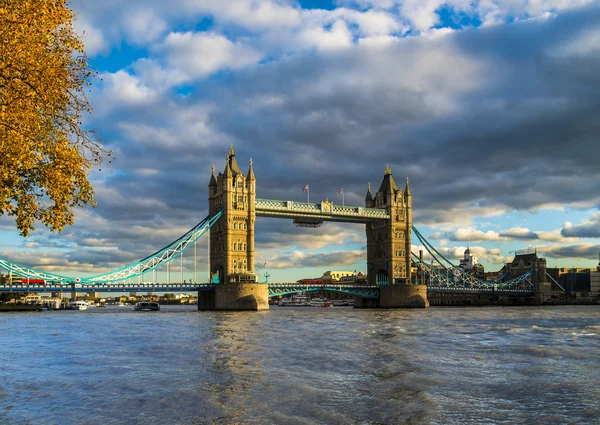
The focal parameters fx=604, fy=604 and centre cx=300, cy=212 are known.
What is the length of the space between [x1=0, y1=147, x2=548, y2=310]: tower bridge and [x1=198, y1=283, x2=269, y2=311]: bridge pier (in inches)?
5.8

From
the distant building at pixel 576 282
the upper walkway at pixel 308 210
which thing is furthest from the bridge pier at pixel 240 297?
the distant building at pixel 576 282

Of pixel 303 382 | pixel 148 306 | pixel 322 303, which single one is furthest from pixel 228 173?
pixel 303 382

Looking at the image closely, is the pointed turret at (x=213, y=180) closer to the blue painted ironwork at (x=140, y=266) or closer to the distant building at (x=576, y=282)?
the blue painted ironwork at (x=140, y=266)

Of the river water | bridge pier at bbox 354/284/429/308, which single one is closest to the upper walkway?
bridge pier at bbox 354/284/429/308

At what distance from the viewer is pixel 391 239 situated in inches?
4695

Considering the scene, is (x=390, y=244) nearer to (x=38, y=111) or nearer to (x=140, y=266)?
(x=140, y=266)

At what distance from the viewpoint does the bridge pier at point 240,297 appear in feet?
294

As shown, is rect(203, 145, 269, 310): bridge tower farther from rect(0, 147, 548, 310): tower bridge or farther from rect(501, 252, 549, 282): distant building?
rect(501, 252, 549, 282): distant building

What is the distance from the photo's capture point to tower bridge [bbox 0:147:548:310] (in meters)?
90.2

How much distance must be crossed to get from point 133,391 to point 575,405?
1236cm

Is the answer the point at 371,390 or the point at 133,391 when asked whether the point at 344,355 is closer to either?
the point at 371,390

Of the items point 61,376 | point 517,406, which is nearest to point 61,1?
point 61,376

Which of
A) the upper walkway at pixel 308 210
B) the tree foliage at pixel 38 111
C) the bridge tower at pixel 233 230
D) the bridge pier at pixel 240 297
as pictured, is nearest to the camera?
the tree foliage at pixel 38 111

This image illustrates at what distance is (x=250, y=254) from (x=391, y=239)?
3241 centimetres
